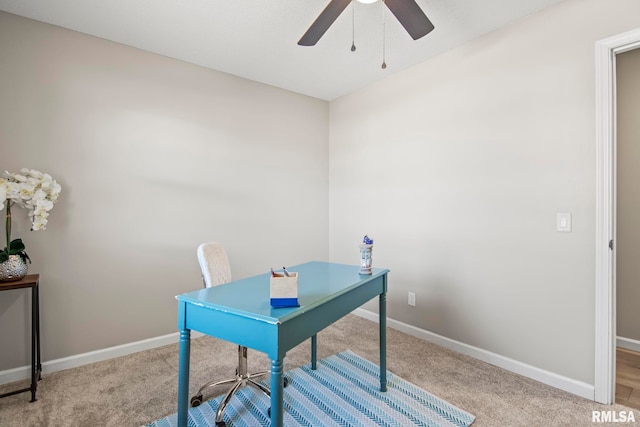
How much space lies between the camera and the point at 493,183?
96.3 inches

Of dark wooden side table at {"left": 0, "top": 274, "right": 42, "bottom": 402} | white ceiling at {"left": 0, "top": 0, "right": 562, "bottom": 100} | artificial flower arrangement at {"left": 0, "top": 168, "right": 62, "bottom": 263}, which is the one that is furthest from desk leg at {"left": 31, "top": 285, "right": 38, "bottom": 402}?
white ceiling at {"left": 0, "top": 0, "right": 562, "bottom": 100}

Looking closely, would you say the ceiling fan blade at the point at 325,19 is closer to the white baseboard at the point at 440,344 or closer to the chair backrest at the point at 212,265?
the chair backrest at the point at 212,265

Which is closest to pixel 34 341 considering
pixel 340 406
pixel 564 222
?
pixel 340 406

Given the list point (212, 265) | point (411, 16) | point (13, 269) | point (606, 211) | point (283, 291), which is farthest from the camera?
point (212, 265)

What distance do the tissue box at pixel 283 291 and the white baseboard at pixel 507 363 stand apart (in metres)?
1.95

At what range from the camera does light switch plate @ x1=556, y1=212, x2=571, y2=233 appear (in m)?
2.07

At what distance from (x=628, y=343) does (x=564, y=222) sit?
1.58 m

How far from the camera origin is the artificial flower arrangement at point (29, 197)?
203 cm

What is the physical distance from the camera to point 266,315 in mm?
1253

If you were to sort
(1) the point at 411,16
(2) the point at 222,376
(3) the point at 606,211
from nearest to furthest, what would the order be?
(1) the point at 411,16 → (3) the point at 606,211 → (2) the point at 222,376

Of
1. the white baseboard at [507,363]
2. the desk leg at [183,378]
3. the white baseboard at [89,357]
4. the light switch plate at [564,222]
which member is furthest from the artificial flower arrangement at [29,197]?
the light switch plate at [564,222]

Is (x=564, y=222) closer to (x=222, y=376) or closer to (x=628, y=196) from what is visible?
(x=628, y=196)

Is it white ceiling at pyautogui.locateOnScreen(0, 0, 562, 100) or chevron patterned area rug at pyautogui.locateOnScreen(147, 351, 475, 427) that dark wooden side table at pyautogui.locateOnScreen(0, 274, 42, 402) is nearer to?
chevron patterned area rug at pyautogui.locateOnScreen(147, 351, 475, 427)

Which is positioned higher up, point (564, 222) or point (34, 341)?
point (564, 222)
